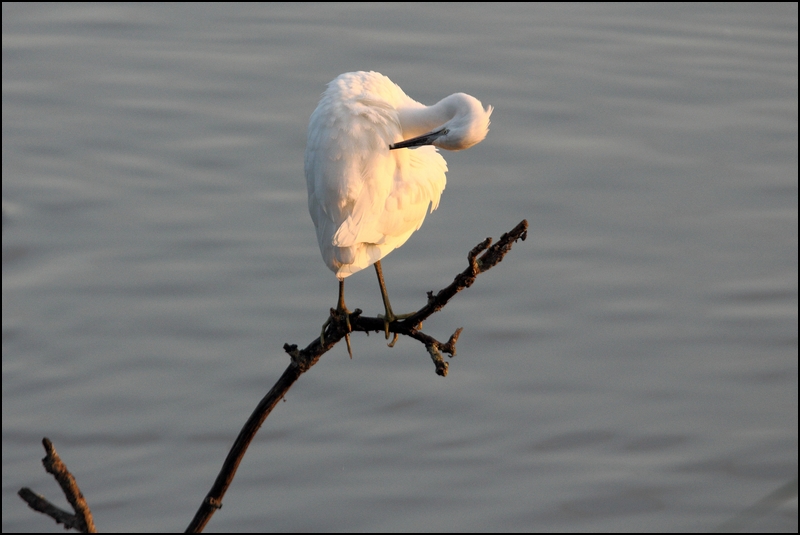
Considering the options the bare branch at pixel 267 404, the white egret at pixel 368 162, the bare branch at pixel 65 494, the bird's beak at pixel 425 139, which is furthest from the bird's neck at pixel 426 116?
the bare branch at pixel 65 494

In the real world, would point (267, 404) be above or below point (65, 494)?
above

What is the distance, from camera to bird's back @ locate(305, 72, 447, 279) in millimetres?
5227

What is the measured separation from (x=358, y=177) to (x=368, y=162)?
98mm

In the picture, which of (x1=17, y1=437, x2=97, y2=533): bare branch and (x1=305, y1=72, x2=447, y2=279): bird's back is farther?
(x1=305, y1=72, x2=447, y2=279): bird's back

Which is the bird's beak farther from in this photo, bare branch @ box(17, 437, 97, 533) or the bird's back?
bare branch @ box(17, 437, 97, 533)

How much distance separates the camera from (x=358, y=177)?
5.27 m

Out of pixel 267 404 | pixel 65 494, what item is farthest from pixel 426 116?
pixel 65 494

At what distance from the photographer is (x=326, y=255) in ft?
17.7

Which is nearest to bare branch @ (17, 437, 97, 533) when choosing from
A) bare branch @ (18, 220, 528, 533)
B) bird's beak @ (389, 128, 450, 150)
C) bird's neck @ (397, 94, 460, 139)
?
bare branch @ (18, 220, 528, 533)

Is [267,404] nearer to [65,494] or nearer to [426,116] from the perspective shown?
[65,494]

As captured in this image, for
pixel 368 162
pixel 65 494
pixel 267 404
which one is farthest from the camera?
pixel 368 162

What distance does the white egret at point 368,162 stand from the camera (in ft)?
17.1

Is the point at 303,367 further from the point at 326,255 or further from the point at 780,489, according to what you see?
the point at 780,489

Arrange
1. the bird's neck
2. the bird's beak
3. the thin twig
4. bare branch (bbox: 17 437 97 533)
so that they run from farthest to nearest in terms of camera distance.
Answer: the bird's neck < the bird's beak < the thin twig < bare branch (bbox: 17 437 97 533)
